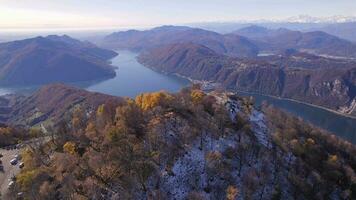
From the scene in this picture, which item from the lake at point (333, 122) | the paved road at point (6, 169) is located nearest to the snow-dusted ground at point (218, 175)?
the paved road at point (6, 169)

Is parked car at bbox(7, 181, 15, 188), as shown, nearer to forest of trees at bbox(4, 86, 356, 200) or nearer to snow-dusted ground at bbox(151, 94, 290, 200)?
forest of trees at bbox(4, 86, 356, 200)

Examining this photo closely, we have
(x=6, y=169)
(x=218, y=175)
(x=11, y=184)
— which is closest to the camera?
(x=11, y=184)

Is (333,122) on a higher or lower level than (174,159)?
lower

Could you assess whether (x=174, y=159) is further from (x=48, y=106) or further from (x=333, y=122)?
(x=333, y=122)

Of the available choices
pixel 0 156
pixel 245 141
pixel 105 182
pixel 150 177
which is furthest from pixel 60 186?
pixel 245 141

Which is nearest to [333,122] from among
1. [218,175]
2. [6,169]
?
[218,175]

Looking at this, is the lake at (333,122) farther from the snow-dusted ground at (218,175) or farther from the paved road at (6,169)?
the paved road at (6,169)

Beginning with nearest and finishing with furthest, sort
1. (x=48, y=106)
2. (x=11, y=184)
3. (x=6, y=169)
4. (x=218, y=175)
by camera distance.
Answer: (x=11, y=184)
(x=218, y=175)
(x=6, y=169)
(x=48, y=106)

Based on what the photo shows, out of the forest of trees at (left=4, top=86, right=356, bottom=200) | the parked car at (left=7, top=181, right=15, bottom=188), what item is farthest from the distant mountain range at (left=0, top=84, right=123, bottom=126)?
the parked car at (left=7, top=181, right=15, bottom=188)
